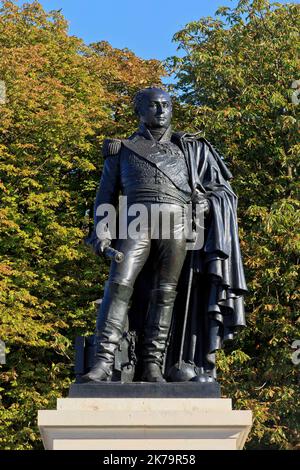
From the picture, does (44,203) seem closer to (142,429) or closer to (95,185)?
(95,185)

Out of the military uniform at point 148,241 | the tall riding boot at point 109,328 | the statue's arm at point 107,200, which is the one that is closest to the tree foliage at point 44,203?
the statue's arm at point 107,200

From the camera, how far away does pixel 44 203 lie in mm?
24906

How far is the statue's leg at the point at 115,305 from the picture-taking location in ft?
30.7

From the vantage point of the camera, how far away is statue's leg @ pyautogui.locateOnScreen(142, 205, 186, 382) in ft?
31.6

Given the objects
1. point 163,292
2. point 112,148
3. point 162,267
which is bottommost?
point 163,292

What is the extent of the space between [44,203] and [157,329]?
1548cm

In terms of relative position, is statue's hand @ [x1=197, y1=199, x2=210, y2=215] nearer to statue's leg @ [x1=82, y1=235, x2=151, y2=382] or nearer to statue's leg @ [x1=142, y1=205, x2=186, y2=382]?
statue's leg @ [x1=142, y1=205, x2=186, y2=382]

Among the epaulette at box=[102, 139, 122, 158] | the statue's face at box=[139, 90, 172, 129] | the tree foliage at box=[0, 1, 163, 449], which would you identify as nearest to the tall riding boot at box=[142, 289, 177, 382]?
the epaulette at box=[102, 139, 122, 158]

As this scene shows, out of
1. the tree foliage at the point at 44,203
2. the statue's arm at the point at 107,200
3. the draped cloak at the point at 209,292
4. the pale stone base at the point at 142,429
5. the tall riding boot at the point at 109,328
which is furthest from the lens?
the tree foliage at the point at 44,203

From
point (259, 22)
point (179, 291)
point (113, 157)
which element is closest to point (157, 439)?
point (179, 291)

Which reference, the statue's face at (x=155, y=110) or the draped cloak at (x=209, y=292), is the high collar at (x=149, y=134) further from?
the draped cloak at (x=209, y=292)

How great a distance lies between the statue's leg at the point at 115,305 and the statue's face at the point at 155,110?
1062mm

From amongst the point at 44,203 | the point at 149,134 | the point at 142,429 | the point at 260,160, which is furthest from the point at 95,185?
the point at 142,429

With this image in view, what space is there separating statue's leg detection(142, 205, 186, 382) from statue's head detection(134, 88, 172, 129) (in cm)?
81
